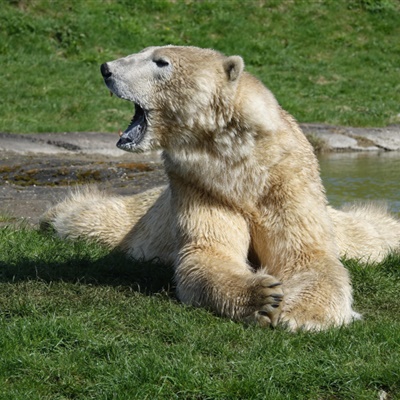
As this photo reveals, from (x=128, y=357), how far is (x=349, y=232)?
2.89 m

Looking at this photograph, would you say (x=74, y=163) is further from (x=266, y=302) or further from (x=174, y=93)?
(x=266, y=302)

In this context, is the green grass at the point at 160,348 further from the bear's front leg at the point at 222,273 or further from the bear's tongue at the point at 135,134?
the bear's tongue at the point at 135,134

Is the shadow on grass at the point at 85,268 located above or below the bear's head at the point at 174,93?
below

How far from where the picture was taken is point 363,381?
360 centimetres

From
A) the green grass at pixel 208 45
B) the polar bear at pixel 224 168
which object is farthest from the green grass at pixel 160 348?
the green grass at pixel 208 45

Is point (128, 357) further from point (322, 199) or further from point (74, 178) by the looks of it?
point (74, 178)

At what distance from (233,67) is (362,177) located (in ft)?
19.4

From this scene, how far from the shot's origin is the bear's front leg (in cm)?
436

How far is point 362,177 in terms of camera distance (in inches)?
414

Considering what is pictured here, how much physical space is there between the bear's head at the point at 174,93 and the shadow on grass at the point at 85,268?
0.87m

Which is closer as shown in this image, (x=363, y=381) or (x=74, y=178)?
(x=363, y=381)

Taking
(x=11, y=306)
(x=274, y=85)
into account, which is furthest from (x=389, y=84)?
(x=11, y=306)

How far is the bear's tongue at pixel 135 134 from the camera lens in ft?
16.2

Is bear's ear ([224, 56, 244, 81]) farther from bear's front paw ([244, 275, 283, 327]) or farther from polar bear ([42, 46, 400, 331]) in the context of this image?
bear's front paw ([244, 275, 283, 327])
